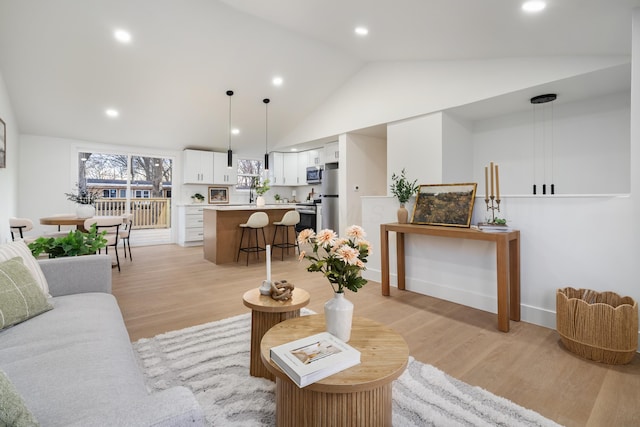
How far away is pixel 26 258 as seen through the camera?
1.84 meters

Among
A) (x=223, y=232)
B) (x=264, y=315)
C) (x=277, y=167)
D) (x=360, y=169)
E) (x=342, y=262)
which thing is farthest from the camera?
(x=277, y=167)

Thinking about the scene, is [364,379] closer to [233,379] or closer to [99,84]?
[233,379]

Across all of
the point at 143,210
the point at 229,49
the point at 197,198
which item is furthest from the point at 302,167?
the point at 143,210

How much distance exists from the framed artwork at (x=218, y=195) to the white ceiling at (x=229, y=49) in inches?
65.6

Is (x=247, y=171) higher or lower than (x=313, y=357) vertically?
higher

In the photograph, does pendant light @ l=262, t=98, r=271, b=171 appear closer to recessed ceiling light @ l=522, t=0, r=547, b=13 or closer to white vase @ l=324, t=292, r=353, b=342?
recessed ceiling light @ l=522, t=0, r=547, b=13

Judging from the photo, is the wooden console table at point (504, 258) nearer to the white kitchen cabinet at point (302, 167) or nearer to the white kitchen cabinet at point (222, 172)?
the white kitchen cabinet at point (302, 167)

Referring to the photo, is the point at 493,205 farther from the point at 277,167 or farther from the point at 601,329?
the point at 277,167

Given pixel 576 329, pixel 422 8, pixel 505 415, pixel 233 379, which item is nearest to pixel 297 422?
pixel 233 379

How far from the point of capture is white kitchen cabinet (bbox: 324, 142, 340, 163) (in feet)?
20.9

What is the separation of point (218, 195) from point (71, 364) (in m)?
6.83

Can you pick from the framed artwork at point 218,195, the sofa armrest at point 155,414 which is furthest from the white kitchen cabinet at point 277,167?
the sofa armrest at point 155,414

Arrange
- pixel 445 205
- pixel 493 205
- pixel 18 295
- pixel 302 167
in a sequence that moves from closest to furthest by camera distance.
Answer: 1. pixel 18 295
2. pixel 493 205
3. pixel 445 205
4. pixel 302 167

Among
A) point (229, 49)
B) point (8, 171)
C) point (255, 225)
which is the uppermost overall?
point (229, 49)
